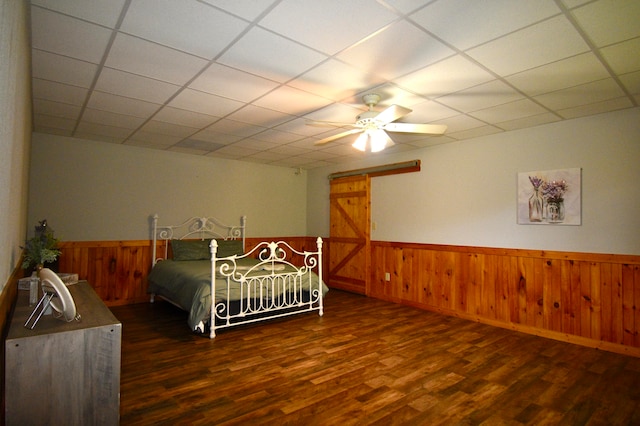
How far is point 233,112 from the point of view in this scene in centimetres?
377

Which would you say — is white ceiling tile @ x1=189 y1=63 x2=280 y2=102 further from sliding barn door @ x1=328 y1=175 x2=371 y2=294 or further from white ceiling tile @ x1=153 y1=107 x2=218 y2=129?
sliding barn door @ x1=328 y1=175 x2=371 y2=294

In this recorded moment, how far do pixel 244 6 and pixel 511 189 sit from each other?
Answer: 3.98 meters

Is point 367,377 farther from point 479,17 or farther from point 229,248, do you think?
point 229,248

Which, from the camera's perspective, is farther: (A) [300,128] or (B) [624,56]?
(A) [300,128]

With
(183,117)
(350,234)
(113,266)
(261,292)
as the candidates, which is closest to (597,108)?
(350,234)

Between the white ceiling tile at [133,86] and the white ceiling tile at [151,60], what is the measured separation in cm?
11

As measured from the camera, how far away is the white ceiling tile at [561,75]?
101 inches

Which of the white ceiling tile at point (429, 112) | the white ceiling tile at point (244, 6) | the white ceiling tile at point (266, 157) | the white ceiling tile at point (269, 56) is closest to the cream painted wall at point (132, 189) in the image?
the white ceiling tile at point (266, 157)

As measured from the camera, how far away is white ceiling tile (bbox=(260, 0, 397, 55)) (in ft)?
6.34

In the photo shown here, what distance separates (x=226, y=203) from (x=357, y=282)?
2.94 meters

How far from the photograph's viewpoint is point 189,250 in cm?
554

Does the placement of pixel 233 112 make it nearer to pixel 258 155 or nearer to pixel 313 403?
pixel 258 155

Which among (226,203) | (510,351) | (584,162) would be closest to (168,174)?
(226,203)

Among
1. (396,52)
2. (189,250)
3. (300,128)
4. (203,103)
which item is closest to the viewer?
(396,52)
